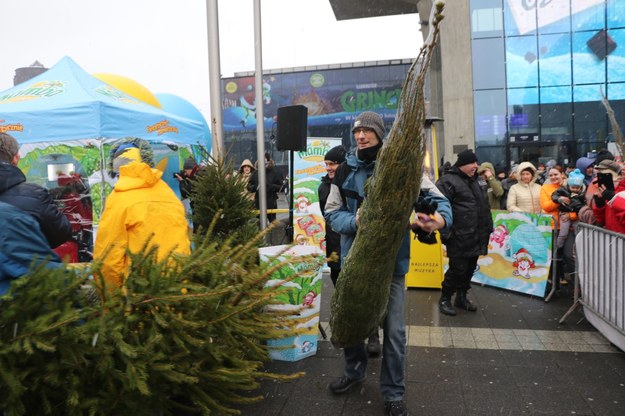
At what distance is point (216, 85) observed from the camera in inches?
232

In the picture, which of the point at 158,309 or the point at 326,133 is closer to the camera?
the point at 158,309

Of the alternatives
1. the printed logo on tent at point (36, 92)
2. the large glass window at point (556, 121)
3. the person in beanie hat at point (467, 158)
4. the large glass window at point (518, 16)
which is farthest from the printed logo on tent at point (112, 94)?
the large glass window at point (556, 121)

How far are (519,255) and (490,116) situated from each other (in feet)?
51.2

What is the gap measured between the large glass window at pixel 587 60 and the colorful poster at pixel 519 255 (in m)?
17.3

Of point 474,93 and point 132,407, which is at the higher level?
point 474,93

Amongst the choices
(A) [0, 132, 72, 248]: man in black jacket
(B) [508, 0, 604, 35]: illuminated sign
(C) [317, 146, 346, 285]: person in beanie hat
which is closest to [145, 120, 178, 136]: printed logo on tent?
(C) [317, 146, 346, 285]: person in beanie hat

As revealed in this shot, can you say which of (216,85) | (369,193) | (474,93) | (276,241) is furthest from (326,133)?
(369,193)

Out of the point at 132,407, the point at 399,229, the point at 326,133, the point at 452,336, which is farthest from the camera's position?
the point at 326,133

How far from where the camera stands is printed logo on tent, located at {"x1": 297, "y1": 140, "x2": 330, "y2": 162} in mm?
8852

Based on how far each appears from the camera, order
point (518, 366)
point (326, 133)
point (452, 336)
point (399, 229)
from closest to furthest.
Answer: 1. point (399, 229)
2. point (518, 366)
3. point (452, 336)
4. point (326, 133)

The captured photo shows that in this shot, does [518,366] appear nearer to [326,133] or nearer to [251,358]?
[251,358]

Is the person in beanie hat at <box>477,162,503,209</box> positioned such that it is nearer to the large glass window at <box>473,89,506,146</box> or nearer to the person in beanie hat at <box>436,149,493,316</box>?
the person in beanie hat at <box>436,149,493,316</box>

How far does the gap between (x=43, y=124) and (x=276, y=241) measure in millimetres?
4089

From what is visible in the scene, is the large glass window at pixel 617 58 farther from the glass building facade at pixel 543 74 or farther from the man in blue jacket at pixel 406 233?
the man in blue jacket at pixel 406 233
